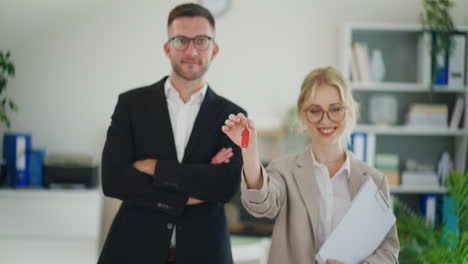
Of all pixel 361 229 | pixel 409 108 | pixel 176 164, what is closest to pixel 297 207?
pixel 361 229

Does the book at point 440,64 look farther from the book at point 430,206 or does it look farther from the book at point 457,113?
the book at point 430,206

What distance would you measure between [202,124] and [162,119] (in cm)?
14

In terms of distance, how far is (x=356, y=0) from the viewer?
14.8 ft

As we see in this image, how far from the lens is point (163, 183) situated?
191cm

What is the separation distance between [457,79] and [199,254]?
3.13 metres

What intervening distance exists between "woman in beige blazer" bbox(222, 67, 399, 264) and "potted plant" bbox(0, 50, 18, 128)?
8.96 ft

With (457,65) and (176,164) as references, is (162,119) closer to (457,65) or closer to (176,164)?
(176,164)

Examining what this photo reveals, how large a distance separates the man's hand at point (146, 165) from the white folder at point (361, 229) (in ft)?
2.13

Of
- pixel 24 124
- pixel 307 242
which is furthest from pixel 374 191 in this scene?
pixel 24 124

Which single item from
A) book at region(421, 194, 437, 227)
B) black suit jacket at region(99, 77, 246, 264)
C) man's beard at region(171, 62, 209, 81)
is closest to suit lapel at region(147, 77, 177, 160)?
black suit jacket at region(99, 77, 246, 264)

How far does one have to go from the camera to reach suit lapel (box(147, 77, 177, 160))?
1923 mm

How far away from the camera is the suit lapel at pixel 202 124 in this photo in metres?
1.93

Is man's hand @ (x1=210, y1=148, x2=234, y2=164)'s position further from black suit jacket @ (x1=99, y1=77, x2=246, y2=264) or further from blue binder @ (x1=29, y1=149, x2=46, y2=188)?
blue binder @ (x1=29, y1=149, x2=46, y2=188)

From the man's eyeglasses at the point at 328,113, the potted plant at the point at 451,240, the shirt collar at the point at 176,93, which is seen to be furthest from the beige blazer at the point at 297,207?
the potted plant at the point at 451,240
